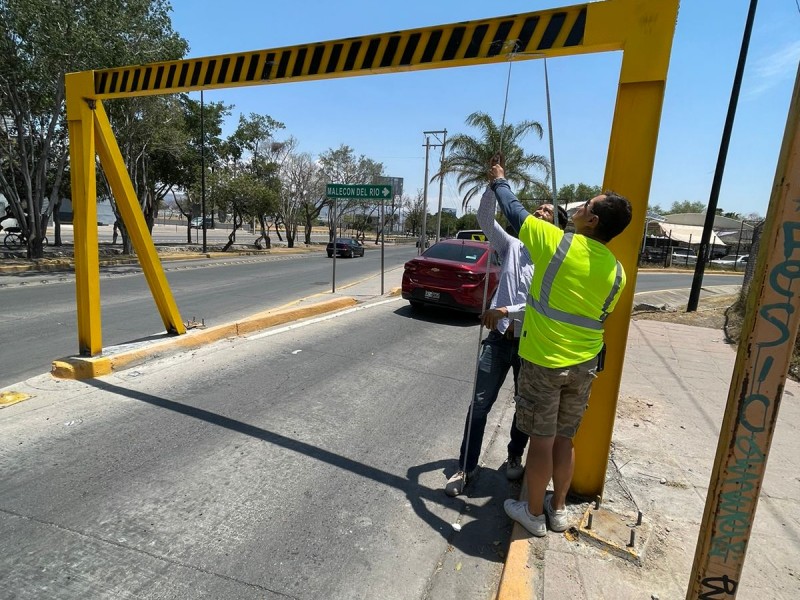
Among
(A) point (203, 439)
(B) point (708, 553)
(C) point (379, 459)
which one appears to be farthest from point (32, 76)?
(B) point (708, 553)

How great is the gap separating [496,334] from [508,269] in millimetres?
464

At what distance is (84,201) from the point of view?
5.27 m

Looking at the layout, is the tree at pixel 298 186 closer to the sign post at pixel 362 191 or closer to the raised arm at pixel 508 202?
the sign post at pixel 362 191

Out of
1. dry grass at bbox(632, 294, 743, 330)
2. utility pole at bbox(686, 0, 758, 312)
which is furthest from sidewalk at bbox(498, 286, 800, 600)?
utility pole at bbox(686, 0, 758, 312)

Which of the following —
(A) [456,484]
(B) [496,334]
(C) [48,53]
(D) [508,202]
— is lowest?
(A) [456,484]

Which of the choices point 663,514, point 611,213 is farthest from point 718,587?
point 611,213

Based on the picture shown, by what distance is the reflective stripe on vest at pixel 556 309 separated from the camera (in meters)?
2.49

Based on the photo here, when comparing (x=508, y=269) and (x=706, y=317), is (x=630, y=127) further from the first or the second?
(x=706, y=317)

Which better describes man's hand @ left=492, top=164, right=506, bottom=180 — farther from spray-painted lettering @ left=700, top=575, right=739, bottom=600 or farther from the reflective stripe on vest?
spray-painted lettering @ left=700, top=575, right=739, bottom=600

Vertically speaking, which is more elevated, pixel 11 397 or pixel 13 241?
pixel 11 397

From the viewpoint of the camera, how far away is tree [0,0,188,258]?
14492 mm

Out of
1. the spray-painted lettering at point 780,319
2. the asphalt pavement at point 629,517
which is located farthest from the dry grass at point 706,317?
the spray-painted lettering at point 780,319

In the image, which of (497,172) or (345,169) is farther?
(345,169)

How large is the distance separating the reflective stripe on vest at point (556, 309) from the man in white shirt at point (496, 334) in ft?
2.01
